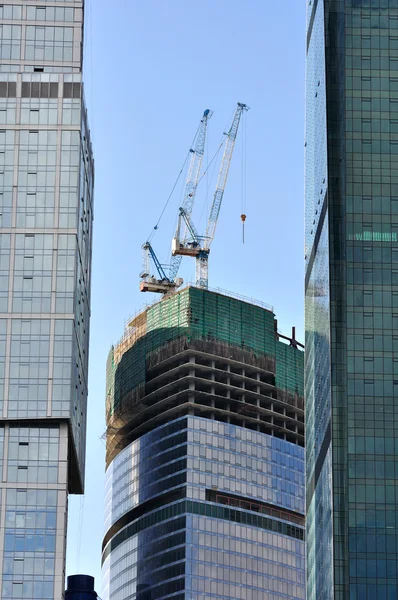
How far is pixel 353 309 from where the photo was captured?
17812 centimetres

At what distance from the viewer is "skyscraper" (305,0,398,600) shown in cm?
16800

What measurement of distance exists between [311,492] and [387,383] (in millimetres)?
22007

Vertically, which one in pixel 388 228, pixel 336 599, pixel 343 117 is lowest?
pixel 336 599

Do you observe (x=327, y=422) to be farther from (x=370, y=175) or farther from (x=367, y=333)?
(x=370, y=175)

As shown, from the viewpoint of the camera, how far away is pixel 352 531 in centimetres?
16700

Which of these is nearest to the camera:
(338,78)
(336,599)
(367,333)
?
(336,599)

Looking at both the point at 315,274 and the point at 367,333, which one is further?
the point at 315,274

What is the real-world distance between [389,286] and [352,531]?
28.1 metres

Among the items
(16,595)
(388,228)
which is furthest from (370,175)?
(16,595)

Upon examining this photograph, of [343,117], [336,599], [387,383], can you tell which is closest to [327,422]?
[387,383]

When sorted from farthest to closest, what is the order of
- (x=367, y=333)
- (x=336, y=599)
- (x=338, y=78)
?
(x=338, y=78), (x=367, y=333), (x=336, y=599)

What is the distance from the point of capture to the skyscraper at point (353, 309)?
16800 cm

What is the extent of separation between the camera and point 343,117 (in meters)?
187

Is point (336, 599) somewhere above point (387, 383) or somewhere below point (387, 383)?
below
